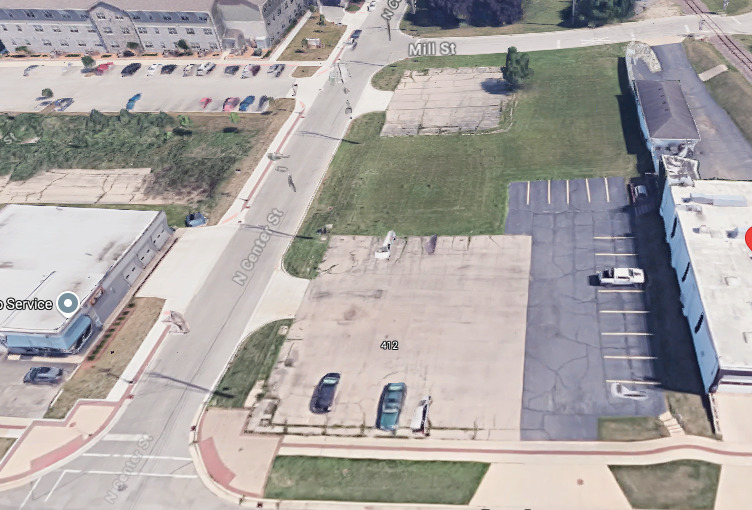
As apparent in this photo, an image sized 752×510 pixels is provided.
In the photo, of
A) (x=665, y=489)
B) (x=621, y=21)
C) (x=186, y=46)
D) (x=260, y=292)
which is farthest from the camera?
(x=186, y=46)

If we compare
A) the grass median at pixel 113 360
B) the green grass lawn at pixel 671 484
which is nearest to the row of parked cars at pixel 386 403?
the green grass lawn at pixel 671 484

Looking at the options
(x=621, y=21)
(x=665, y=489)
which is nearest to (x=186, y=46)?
(x=621, y=21)

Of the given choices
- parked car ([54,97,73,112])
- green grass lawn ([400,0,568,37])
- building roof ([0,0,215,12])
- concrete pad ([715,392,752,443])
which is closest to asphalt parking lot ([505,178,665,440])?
concrete pad ([715,392,752,443])

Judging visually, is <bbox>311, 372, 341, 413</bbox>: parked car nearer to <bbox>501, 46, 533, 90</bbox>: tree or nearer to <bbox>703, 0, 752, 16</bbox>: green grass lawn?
<bbox>501, 46, 533, 90</bbox>: tree

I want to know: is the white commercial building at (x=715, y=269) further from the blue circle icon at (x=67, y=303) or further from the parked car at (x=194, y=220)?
the blue circle icon at (x=67, y=303)

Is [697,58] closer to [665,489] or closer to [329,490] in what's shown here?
[665,489]

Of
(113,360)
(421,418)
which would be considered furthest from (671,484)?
(113,360)
